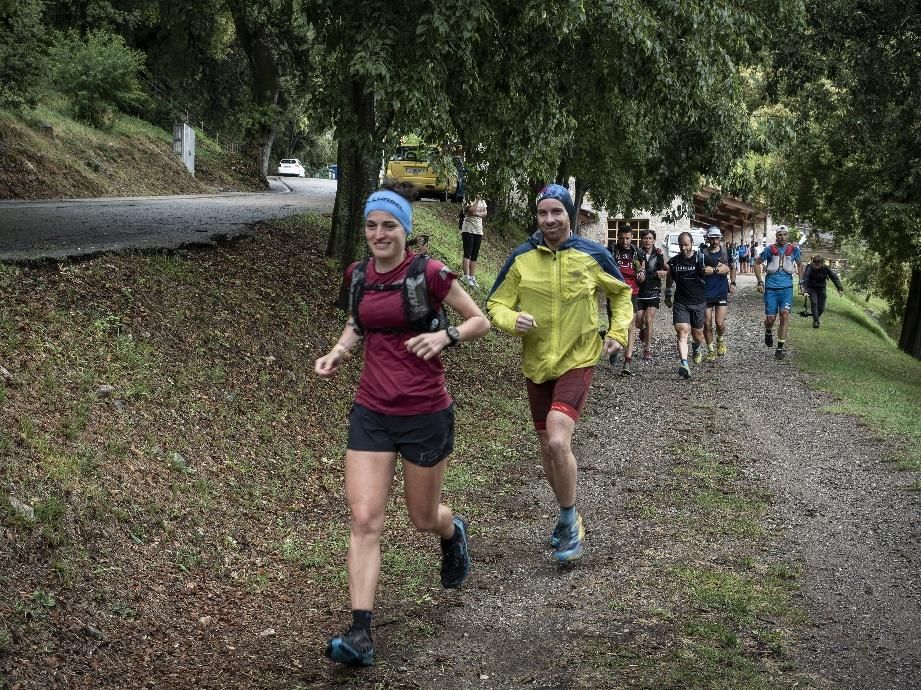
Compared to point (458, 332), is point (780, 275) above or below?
below

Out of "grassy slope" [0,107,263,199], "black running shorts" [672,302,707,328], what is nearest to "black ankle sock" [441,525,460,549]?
"black running shorts" [672,302,707,328]


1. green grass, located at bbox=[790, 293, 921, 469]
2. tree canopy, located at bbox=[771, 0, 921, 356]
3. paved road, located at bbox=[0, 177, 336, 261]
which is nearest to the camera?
paved road, located at bbox=[0, 177, 336, 261]

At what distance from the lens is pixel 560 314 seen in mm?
6531

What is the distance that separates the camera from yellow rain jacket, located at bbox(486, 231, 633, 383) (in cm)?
649

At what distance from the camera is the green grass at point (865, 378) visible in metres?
12.2

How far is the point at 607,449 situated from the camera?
10.8m

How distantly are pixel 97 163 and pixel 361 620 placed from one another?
2535 centimetres

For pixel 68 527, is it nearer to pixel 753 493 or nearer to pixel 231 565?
pixel 231 565

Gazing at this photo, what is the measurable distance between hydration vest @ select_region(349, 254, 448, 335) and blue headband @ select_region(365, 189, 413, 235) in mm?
188

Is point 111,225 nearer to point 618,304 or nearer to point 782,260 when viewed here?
point 618,304

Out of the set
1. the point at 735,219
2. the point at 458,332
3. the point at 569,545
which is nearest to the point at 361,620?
the point at 458,332

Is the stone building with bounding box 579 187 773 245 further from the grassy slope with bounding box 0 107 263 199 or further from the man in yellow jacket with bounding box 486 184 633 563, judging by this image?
the man in yellow jacket with bounding box 486 184 633 563

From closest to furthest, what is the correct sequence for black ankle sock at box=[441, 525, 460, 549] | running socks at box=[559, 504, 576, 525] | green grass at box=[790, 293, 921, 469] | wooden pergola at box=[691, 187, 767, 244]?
black ankle sock at box=[441, 525, 460, 549]
running socks at box=[559, 504, 576, 525]
green grass at box=[790, 293, 921, 469]
wooden pergola at box=[691, 187, 767, 244]

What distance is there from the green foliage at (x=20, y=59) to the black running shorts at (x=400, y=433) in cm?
2046
